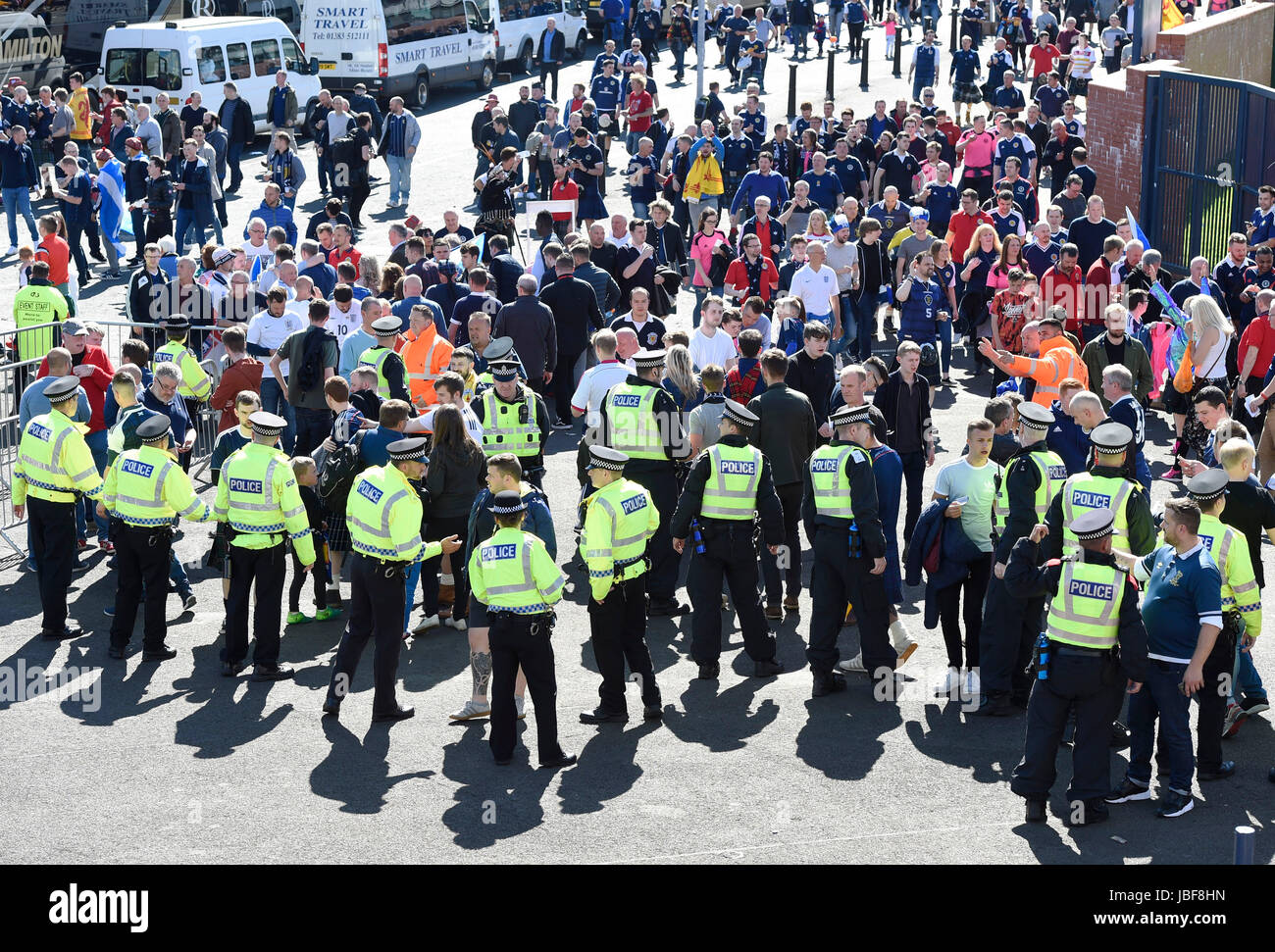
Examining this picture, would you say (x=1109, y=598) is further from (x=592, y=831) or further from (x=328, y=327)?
(x=328, y=327)

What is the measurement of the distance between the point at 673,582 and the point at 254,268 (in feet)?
23.7

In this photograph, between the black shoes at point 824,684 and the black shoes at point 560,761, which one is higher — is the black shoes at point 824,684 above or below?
above

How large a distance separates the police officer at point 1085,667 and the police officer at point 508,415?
14.2ft

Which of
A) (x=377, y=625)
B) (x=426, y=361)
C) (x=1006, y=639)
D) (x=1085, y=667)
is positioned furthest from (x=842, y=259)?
(x=1085, y=667)

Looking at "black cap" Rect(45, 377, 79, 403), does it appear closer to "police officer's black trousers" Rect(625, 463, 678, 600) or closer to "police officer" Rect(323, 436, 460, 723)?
"police officer" Rect(323, 436, 460, 723)

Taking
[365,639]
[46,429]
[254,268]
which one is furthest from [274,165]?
[365,639]

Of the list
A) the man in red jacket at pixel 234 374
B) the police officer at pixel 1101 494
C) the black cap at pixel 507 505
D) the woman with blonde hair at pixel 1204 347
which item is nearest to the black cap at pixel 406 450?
the black cap at pixel 507 505

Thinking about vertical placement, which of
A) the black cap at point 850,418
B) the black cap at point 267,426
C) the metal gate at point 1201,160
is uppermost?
the metal gate at point 1201,160

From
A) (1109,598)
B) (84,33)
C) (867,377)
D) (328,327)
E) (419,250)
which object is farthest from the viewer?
(84,33)

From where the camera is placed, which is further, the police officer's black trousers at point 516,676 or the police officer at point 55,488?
the police officer at point 55,488

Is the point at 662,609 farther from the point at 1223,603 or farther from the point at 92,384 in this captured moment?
the point at 92,384

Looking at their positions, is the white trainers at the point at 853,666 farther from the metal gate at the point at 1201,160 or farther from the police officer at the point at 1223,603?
the metal gate at the point at 1201,160

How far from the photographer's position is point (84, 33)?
33.0 meters

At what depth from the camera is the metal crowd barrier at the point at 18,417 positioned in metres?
13.2
